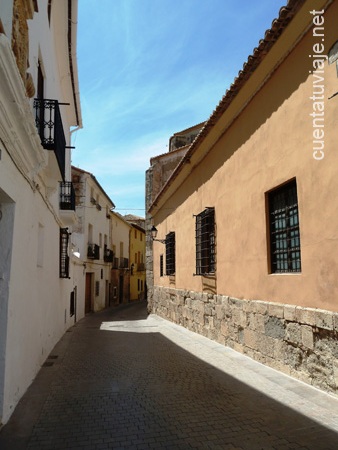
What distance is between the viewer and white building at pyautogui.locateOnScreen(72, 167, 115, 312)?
16.5m

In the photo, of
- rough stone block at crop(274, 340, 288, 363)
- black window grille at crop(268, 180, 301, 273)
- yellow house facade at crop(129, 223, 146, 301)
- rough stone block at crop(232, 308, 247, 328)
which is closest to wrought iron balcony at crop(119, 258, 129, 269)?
yellow house facade at crop(129, 223, 146, 301)

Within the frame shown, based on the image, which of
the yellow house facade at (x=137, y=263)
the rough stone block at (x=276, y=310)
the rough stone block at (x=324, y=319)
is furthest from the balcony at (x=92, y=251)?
the rough stone block at (x=324, y=319)

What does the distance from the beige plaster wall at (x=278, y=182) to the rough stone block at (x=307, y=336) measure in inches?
10.8

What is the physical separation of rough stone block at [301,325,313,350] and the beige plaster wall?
0.90ft

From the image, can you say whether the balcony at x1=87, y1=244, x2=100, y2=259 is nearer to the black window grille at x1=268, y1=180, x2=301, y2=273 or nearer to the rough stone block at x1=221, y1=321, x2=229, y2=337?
the rough stone block at x1=221, y1=321, x2=229, y2=337

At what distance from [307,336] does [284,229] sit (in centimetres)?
147

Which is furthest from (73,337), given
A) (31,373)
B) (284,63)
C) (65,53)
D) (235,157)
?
(284,63)

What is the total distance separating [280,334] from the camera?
4996mm

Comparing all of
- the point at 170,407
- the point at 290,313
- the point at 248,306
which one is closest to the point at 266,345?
the point at 248,306

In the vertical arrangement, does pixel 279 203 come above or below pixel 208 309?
above

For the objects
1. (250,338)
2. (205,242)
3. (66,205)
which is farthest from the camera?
(66,205)

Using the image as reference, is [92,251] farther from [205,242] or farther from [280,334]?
[280,334]

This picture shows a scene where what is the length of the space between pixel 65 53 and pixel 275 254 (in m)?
6.78

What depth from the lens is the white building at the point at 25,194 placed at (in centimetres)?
349
